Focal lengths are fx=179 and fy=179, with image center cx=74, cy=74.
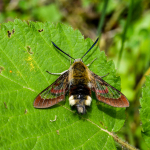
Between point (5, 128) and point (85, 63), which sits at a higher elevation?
point (85, 63)

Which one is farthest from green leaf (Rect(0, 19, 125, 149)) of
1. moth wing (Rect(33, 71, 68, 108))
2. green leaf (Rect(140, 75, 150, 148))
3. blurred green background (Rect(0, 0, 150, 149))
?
blurred green background (Rect(0, 0, 150, 149))

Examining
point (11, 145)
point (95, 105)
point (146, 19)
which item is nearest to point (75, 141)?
point (95, 105)

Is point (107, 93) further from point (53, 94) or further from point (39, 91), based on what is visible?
point (39, 91)

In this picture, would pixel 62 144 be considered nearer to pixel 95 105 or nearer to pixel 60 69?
pixel 95 105

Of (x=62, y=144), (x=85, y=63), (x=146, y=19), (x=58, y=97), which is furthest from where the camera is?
(x=146, y=19)

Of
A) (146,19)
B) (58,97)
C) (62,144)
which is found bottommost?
(62,144)

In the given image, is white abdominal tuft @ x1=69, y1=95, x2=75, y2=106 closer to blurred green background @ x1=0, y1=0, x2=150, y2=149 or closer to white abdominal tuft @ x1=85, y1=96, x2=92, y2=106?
white abdominal tuft @ x1=85, y1=96, x2=92, y2=106

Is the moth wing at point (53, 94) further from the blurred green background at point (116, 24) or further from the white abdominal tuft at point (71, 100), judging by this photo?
the blurred green background at point (116, 24)
